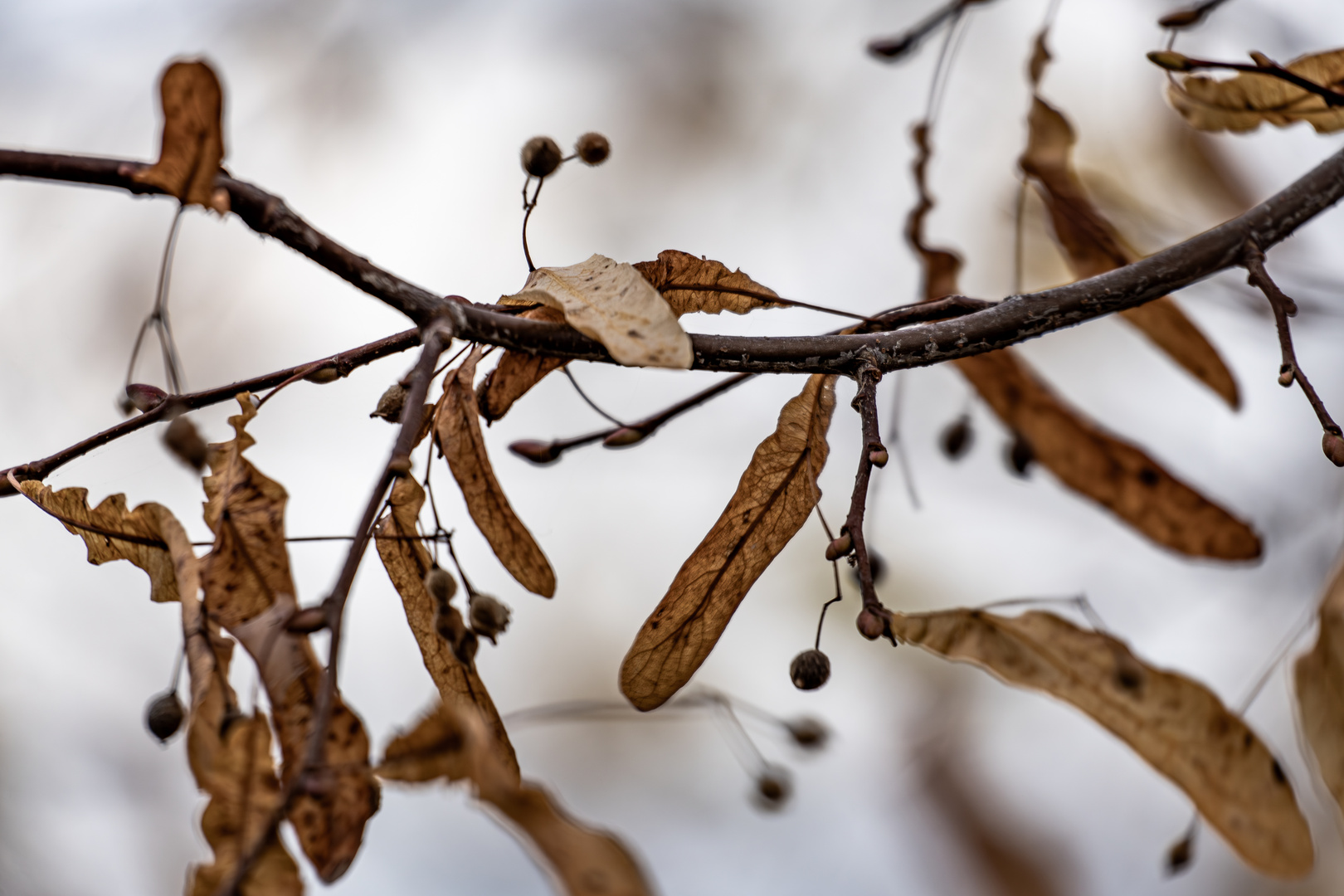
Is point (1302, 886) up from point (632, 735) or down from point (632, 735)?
down

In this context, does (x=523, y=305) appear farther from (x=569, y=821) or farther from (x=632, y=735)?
(x=632, y=735)

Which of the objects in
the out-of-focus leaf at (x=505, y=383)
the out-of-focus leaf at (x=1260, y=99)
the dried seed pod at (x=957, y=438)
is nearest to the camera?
the out-of-focus leaf at (x=505, y=383)

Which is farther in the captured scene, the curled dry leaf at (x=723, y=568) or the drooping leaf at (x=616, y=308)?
the curled dry leaf at (x=723, y=568)

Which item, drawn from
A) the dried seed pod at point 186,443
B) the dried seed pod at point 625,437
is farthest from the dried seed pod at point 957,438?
the dried seed pod at point 186,443

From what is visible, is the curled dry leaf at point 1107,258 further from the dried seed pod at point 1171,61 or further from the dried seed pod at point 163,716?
the dried seed pod at point 163,716

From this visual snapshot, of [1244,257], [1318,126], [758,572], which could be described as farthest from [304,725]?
[1318,126]

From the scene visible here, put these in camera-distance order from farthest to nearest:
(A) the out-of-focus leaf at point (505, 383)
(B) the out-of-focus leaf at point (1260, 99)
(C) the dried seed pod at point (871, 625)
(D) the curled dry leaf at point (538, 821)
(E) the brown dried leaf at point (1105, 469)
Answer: (E) the brown dried leaf at point (1105, 469), (B) the out-of-focus leaf at point (1260, 99), (A) the out-of-focus leaf at point (505, 383), (C) the dried seed pod at point (871, 625), (D) the curled dry leaf at point (538, 821)

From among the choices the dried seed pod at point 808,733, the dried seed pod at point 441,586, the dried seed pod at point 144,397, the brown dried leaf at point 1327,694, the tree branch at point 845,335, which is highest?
the dried seed pod at point 144,397
